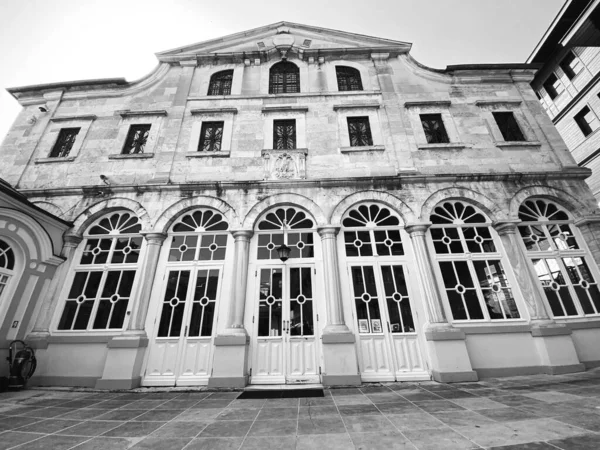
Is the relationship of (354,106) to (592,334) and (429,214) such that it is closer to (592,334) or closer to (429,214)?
(429,214)

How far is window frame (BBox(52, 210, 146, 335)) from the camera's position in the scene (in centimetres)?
629

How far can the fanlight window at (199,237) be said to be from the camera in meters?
6.98

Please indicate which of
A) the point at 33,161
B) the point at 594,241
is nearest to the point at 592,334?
the point at 594,241

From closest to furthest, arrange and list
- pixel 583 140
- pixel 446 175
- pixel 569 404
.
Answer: pixel 569 404 < pixel 446 175 < pixel 583 140

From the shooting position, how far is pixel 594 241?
6895 millimetres

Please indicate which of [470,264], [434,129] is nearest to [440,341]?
[470,264]

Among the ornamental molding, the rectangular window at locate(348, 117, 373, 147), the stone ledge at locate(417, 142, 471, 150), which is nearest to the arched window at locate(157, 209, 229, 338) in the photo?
the ornamental molding

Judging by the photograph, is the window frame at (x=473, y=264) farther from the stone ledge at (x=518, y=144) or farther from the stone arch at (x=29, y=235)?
the stone arch at (x=29, y=235)

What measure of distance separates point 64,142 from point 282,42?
345 inches

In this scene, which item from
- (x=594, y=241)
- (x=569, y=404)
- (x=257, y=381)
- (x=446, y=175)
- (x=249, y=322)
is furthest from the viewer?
(x=446, y=175)

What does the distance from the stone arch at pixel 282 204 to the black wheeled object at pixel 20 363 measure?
559 cm

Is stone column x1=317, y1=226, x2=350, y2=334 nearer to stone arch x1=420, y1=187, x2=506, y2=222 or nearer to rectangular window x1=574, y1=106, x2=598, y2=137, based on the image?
stone arch x1=420, y1=187, x2=506, y2=222

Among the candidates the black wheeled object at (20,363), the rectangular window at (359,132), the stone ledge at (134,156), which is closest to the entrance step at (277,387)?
the black wheeled object at (20,363)

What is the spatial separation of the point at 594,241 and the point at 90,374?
13.2m
